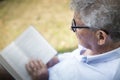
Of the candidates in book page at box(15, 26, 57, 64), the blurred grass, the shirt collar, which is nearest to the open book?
book page at box(15, 26, 57, 64)

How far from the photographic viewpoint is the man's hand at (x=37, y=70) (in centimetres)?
150

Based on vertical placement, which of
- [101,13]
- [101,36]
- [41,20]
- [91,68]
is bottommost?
[41,20]

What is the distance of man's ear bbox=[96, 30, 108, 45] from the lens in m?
1.41

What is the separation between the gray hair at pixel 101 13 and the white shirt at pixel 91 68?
0.14 meters

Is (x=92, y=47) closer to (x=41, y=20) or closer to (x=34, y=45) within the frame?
(x=34, y=45)

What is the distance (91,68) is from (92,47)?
0.32 ft

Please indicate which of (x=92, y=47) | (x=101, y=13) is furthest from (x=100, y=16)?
(x=92, y=47)

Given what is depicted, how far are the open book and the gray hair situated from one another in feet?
0.82

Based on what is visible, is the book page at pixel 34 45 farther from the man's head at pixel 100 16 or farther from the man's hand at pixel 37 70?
the man's head at pixel 100 16

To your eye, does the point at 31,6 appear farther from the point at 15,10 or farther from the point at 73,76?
the point at 73,76

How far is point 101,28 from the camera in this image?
54.7 inches

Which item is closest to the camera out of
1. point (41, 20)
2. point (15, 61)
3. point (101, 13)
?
point (101, 13)

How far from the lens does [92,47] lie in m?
1.50

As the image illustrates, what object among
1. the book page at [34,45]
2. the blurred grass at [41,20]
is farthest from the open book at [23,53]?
the blurred grass at [41,20]
